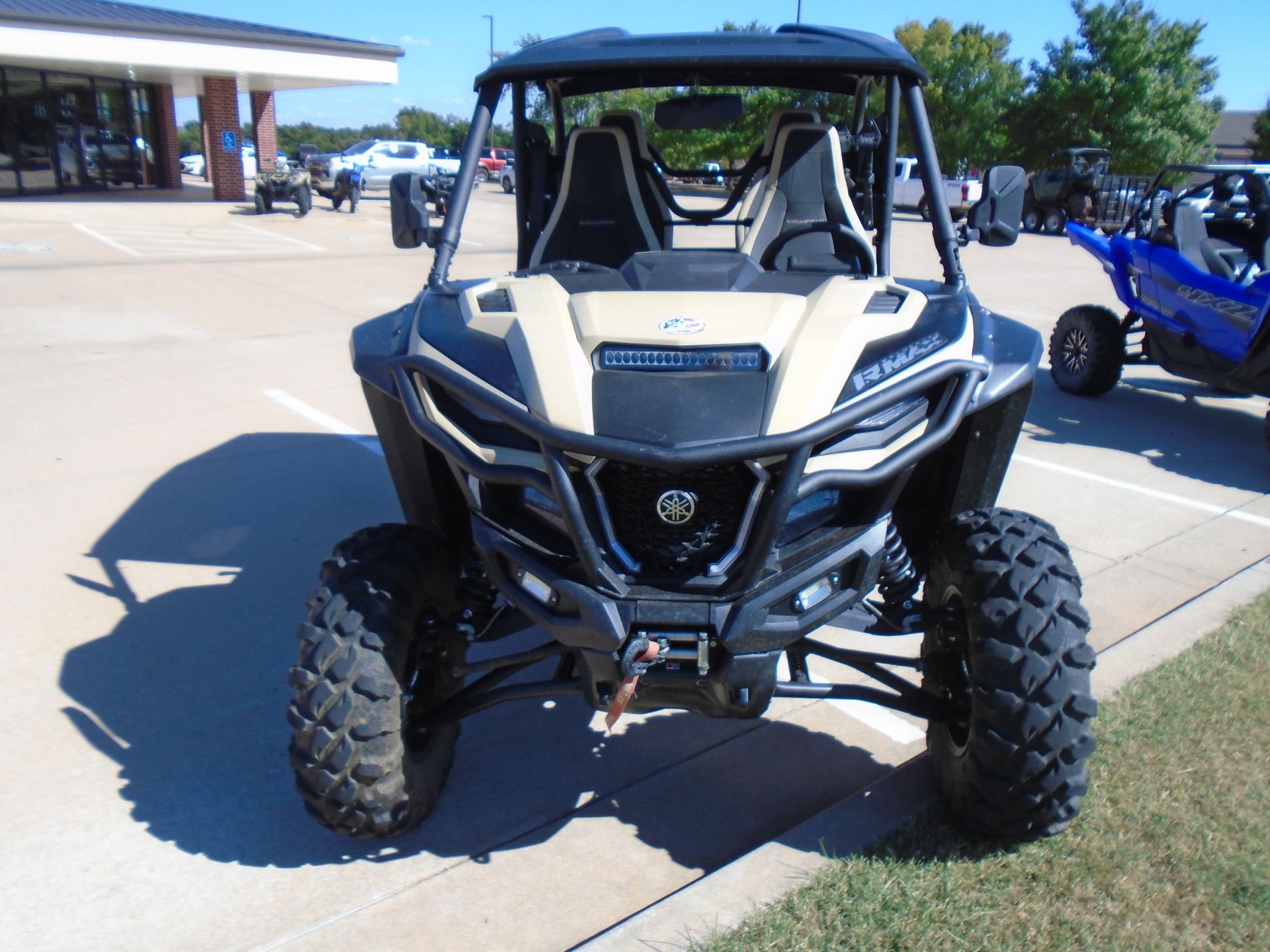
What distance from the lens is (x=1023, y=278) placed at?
15.4 meters

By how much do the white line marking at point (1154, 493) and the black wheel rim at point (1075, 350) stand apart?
6.05 feet

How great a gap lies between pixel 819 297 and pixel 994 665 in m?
1.00

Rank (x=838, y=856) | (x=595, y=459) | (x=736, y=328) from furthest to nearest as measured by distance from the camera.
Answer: (x=838, y=856)
(x=736, y=328)
(x=595, y=459)

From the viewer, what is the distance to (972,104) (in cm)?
3819

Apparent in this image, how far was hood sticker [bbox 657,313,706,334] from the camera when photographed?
254 centimetres

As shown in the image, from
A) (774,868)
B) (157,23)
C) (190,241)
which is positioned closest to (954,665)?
(774,868)

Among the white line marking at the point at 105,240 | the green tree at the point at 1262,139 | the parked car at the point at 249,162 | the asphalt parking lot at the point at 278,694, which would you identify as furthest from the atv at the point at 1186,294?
the green tree at the point at 1262,139

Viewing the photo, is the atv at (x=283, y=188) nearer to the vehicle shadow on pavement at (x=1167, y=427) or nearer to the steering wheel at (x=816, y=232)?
the vehicle shadow on pavement at (x=1167, y=427)

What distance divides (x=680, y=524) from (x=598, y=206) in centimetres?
211

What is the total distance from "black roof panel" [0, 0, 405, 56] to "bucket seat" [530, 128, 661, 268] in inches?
866

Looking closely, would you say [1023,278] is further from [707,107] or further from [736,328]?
[736,328]

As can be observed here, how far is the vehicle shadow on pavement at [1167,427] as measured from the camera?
21.6 ft

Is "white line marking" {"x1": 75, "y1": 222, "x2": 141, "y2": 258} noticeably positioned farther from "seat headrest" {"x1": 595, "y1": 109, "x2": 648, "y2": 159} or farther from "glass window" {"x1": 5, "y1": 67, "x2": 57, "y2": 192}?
"seat headrest" {"x1": 595, "y1": 109, "x2": 648, "y2": 159}

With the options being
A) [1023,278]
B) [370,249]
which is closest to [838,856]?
[1023,278]
